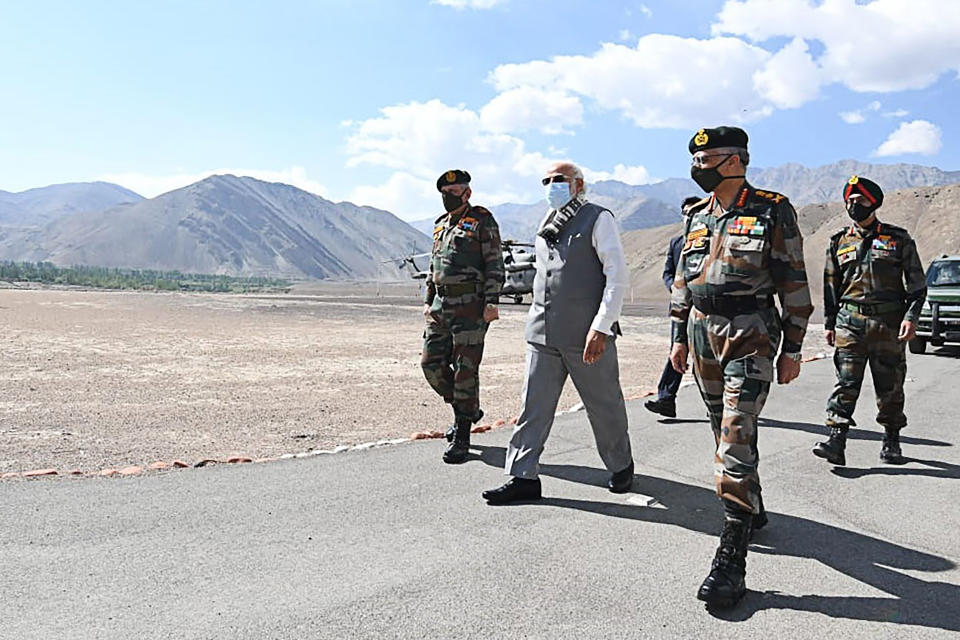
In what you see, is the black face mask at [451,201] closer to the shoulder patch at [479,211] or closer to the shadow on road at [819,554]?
the shoulder patch at [479,211]

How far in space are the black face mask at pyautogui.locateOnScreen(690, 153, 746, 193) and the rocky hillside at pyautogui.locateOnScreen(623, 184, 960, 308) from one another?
49.8 m

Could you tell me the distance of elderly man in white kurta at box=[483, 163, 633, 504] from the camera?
4.45m

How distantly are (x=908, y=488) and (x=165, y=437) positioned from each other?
19.7 ft

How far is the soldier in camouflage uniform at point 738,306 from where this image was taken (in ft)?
11.3

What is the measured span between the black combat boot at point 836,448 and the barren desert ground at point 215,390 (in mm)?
3432

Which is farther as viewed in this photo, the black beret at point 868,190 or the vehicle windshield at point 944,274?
the vehicle windshield at point 944,274

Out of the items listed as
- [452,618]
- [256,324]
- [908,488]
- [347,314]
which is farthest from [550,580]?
[347,314]

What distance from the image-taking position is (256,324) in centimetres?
2247

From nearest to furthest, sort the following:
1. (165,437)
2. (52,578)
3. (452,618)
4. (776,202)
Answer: (452,618) < (52,578) < (776,202) < (165,437)

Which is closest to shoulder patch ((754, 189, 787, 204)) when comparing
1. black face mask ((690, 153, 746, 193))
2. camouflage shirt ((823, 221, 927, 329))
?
black face mask ((690, 153, 746, 193))

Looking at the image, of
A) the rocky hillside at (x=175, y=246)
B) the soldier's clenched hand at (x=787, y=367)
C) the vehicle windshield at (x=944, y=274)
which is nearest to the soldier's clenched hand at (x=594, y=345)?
the soldier's clenched hand at (x=787, y=367)

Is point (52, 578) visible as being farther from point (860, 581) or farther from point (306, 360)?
point (306, 360)

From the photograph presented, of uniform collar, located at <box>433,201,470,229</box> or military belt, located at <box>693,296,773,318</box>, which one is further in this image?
uniform collar, located at <box>433,201,470,229</box>

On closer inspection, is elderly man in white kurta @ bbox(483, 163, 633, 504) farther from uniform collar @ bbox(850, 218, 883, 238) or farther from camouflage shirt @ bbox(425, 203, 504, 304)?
uniform collar @ bbox(850, 218, 883, 238)
